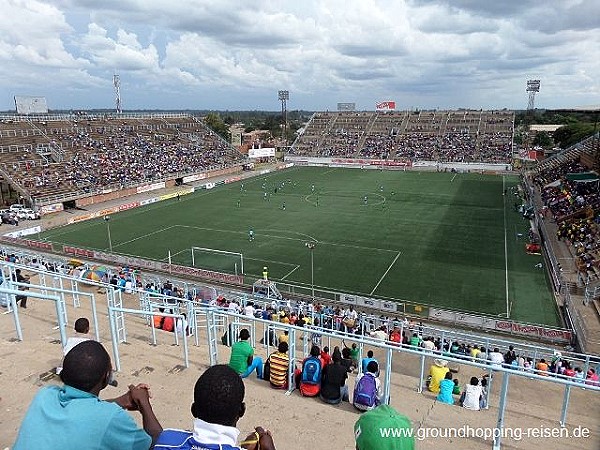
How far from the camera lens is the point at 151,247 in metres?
36.9

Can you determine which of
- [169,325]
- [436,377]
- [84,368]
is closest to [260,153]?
[169,325]

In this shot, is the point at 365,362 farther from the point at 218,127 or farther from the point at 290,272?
the point at 218,127

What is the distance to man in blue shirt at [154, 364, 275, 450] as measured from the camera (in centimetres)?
286

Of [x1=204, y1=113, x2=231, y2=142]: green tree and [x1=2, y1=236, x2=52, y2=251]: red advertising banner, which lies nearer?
[x1=2, y1=236, x2=52, y2=251]: red advertising banner

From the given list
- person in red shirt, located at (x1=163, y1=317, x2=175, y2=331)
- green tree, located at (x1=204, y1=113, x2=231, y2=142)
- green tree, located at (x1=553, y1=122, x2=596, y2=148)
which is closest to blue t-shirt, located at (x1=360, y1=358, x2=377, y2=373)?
person in red shirt, located at (x1=163, y1=317, x2=175, y2=331)

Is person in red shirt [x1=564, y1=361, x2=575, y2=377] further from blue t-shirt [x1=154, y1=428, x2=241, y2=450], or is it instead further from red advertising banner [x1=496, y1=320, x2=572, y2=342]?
blue t-shirt [x1=154, y1=428, x2=241, y2=450]

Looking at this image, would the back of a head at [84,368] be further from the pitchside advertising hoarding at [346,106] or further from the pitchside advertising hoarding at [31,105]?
the pitchside advertising hoarding at [346,106]

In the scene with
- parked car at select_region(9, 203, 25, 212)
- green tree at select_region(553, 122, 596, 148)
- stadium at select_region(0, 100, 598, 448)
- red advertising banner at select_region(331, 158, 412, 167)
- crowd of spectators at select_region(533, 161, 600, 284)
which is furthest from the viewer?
red advertising banner at select_region(331, 158, 412, 167)

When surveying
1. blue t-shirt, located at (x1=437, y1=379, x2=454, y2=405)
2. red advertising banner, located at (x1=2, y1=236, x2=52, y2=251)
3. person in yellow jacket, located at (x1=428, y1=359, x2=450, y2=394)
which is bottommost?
red advertising banner, located at (x1=2, y1=236, x2=52, y2=251)

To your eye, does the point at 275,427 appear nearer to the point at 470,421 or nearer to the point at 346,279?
the point at 470,421

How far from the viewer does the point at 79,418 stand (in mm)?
2938

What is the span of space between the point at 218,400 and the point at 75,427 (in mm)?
904

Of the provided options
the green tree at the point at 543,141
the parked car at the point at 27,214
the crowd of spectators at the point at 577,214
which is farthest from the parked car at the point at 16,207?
the green tree at the point at 543,141

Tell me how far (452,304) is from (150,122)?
6931 cm
